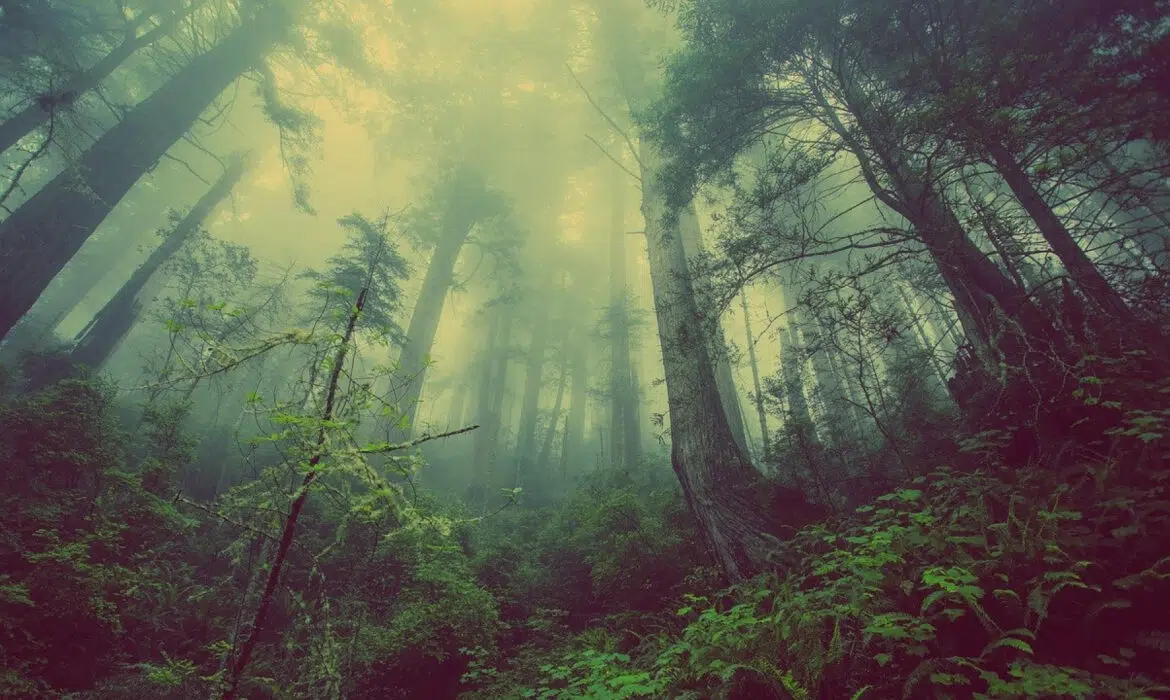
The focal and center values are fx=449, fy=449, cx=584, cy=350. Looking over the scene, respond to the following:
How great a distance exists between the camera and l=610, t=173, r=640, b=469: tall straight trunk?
17578 millimetres

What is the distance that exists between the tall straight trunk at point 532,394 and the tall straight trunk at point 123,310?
565 inches

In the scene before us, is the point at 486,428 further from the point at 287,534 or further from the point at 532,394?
the point at 287,534

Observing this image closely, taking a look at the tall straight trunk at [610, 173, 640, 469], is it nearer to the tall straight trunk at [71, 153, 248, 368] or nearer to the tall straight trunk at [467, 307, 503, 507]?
the tall straight trunk at [467, 307, 503, 507]

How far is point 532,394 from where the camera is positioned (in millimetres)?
24078

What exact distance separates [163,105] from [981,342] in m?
13.1

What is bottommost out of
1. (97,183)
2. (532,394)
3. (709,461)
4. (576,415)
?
(709,461)

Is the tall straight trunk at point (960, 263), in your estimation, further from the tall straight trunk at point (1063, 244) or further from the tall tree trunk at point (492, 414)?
the tall tree trunk at point (492, 414)

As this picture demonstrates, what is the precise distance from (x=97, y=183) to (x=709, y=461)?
10.1 metres

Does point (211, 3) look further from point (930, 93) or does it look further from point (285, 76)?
point (930, 93)

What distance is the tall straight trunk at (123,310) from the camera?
13.2 metres

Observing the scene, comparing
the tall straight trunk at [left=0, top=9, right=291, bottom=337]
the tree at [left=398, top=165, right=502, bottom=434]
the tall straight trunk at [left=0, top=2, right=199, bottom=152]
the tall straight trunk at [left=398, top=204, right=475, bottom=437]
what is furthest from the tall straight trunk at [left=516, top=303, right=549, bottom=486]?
the tall straight trunk at [left=0, top=2, right=199, bottom=152]

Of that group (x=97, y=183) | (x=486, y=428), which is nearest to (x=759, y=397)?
(x=97, y=183)

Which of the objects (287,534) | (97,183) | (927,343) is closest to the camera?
(287,534)

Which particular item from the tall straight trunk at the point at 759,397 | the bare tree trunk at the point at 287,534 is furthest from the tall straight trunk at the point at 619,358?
the bare tree trunk at the point at 287,534
